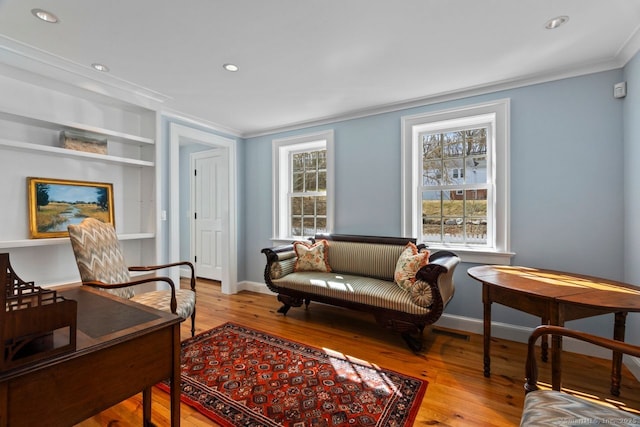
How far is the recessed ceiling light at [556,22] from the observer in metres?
1.82

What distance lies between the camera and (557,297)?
1.59m

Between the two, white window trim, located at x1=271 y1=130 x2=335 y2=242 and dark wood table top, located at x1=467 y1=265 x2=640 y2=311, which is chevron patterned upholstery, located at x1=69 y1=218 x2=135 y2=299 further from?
dark wood table top, located at x1=467 y1=265 x2=640 y2=311

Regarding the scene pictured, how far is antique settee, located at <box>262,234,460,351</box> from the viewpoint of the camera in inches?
93.1

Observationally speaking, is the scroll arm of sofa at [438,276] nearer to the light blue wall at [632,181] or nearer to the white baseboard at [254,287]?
the light blue wall at [632,181]

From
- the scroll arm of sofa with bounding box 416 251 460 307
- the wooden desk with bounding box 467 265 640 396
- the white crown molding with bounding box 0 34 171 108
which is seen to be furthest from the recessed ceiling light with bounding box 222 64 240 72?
the wooden desk with bounding box 467 265 640 396

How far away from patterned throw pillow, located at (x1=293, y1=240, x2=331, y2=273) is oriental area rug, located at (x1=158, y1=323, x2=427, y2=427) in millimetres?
954

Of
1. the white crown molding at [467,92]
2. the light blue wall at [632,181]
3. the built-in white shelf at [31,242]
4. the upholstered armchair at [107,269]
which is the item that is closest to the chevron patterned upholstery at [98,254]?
the upholstered armchair at [107,269]

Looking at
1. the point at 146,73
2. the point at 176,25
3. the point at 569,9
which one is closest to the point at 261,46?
the point at 176,25

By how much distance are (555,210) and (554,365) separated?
155cm

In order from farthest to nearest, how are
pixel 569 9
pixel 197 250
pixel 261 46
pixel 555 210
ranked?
pixel 197 250 < pixel 555 210 < pixel 261 46 < pixel 569 9

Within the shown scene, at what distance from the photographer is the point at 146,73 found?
8.30 ft

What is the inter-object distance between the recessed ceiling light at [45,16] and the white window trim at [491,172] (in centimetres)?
295

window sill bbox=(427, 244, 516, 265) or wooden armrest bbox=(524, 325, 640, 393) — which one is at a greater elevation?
window sill bbox=(427, 244, 516, 265)

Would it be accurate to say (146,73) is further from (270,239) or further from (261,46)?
(270,239)
